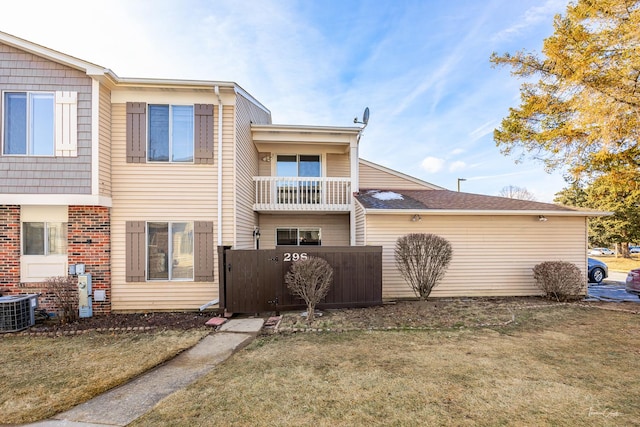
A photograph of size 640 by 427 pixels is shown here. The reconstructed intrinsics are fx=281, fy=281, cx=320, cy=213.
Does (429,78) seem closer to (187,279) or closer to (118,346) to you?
(187,279)

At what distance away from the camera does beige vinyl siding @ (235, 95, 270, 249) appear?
25.3ft

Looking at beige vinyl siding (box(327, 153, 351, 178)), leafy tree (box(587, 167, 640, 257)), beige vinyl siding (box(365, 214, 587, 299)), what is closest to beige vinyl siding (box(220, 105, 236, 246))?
beige vinyl siding (box(365, 214, 587, 299))

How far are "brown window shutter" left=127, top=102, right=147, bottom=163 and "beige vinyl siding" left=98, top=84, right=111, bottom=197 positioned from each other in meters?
0.45

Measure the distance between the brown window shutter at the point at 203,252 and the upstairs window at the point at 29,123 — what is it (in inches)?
144

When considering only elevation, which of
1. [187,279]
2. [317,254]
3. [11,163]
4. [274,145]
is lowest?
[187,279]

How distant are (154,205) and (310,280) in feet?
14.8

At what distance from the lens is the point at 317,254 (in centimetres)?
699

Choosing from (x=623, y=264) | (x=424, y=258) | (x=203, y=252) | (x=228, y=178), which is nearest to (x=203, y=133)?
(x=228, y=178)

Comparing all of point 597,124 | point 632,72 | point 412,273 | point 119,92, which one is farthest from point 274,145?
point 632,72

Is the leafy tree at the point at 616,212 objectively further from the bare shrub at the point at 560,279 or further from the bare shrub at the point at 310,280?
the bare shrub at the point at 310,280

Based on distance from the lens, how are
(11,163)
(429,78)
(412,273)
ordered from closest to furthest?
(11,163), (412,273), (429,78)

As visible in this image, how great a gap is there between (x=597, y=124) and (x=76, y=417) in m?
13.0

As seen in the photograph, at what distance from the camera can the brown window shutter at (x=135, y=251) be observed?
706 centimetres

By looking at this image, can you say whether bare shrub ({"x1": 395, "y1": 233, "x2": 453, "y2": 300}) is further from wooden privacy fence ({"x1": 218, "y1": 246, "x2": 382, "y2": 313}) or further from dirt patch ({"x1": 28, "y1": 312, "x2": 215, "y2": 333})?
dirt patch ({"x1": 28, "y1": 312, "x2": 215, "y2": 333})
